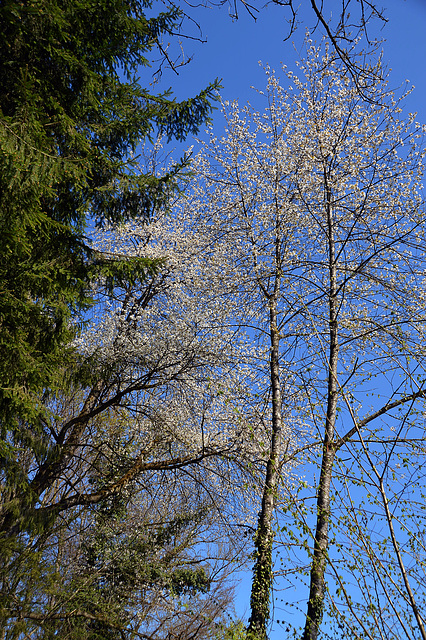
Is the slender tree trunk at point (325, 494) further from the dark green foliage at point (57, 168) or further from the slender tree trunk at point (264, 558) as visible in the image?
the dark green foliage at point (57, 168)

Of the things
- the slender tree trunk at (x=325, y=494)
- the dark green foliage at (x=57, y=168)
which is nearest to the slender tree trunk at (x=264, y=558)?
the slender tree trunk at (x=325, y=494)

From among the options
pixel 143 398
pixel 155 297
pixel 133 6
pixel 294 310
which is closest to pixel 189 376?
pixel 143 398

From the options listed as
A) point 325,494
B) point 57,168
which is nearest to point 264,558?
point 325,494

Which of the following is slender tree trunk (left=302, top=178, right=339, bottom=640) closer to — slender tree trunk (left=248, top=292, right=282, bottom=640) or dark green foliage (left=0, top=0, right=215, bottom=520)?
slender tree trunk (left=248, top=292, right=282, bottom=640)

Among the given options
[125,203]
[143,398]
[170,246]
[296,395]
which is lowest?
[296,395]

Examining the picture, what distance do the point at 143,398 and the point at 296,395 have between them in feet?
10.8

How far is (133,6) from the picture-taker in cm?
803

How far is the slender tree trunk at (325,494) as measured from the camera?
4.98 metres

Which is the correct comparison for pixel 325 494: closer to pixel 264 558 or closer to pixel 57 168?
pixel 264 558

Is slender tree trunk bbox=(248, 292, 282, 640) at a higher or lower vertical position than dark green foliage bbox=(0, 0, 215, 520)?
lower

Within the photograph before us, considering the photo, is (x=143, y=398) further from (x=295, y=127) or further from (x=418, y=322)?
(x=295, y=127)

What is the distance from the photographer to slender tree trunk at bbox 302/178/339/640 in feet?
16.3

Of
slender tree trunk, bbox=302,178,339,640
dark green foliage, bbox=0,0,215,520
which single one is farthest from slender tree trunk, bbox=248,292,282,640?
dark green foliage, bbox=0,0,215,520

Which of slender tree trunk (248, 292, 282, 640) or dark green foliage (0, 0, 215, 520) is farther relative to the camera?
slender tree trunk (248, 292, 282, 640)
